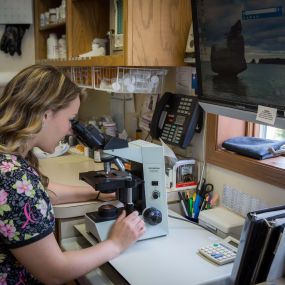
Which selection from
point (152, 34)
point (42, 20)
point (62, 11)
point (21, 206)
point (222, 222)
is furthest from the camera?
point (42, 20)

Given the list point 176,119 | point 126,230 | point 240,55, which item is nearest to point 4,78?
point 176,119

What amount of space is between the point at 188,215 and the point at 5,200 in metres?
0.93

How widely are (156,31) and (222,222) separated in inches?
33.4

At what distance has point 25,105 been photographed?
3.85 ft

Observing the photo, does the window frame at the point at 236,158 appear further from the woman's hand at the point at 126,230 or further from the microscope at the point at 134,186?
the woman's hand at the point at 126,230

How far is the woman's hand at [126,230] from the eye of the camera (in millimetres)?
1331

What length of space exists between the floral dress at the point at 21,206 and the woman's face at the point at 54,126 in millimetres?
118

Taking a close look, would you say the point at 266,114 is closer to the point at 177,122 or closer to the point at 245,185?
the point at 245,185

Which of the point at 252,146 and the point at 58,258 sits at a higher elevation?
the point at 252,146

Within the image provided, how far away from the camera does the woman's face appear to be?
1.23m

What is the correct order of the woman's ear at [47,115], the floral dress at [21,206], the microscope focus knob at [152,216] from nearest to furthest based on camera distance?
the floral dress at [21,206] < the woman's ear at [47,115] < the microscope focus knob at [152,216]

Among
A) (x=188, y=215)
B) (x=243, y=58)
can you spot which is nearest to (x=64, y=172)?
(x=188, y=215)

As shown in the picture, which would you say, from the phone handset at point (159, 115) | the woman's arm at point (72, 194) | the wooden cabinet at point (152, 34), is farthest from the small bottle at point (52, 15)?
the woman's arm at point (72, 194)

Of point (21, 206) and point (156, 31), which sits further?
point (156, 31)
